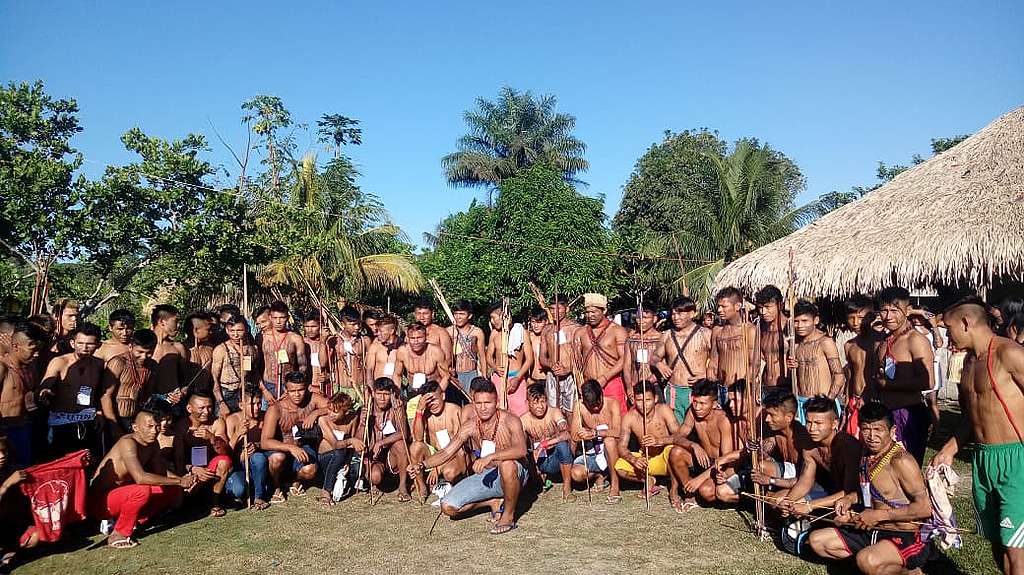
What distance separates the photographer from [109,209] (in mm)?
12312

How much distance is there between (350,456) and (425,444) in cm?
81

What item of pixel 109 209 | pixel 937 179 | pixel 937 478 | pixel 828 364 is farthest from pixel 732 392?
pixel 109 209

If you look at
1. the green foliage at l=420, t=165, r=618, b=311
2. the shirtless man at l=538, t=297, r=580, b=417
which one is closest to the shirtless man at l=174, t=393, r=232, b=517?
the shirtless man at l=538, t=297, r=580, b=417

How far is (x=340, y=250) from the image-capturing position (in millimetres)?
18078

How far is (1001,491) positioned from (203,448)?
19.3 feet

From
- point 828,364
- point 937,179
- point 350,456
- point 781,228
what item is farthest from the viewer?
point 781,228

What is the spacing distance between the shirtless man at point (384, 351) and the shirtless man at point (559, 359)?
1.84 meters

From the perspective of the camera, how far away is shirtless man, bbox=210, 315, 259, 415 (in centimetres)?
769

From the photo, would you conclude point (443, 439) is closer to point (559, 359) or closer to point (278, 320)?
point (559, 359)

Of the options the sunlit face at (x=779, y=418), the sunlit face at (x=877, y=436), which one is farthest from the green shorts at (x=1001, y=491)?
the sunlit face at (x=779, y=418)

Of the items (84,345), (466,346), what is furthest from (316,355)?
(84,345)

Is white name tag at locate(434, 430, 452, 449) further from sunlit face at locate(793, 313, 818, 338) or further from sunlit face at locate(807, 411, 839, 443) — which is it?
sunlit face at locate(793, 313, 818, 338)

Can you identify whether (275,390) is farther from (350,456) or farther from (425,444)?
(425,444)

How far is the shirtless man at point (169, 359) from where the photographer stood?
741cm
